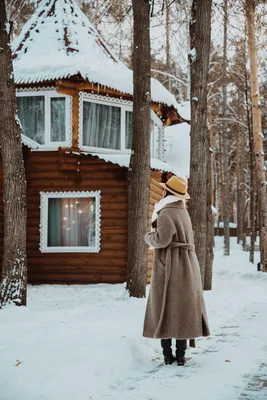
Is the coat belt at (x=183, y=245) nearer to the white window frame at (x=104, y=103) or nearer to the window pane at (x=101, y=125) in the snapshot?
the white window frame at (x=104, y=103)

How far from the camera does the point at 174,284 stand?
5738mm

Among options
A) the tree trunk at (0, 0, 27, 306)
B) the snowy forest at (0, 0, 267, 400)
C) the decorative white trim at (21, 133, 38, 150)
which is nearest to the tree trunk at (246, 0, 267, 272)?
the snowy forest at (0, 0, 267, 400)

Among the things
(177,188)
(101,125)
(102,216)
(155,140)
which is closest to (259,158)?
(155,140)

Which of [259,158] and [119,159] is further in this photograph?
[259,158]

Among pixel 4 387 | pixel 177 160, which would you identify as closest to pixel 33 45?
pixel 177 160

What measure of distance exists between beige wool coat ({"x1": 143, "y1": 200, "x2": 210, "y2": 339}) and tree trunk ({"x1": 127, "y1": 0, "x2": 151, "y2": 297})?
4.50m

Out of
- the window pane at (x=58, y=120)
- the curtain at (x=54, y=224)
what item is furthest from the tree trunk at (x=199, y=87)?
the curtain at (x=54, y=224)

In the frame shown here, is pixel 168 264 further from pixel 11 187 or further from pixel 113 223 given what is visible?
pixel 113 223

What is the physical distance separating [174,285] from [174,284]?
0.04 ft

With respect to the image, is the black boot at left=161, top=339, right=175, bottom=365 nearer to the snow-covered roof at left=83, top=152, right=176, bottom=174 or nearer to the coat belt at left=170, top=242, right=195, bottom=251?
the coat belt at left=170, top=242, right=195, bottom=251

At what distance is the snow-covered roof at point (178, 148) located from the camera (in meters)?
18.8

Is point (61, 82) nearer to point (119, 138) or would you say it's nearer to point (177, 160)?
point (119, 138)

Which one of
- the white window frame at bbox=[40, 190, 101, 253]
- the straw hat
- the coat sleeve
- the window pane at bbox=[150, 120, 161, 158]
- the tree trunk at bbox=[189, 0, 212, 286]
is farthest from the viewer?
the window pane at bbox=[150, 120, 161, 158]

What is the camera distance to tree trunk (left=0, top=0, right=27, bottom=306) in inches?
338
